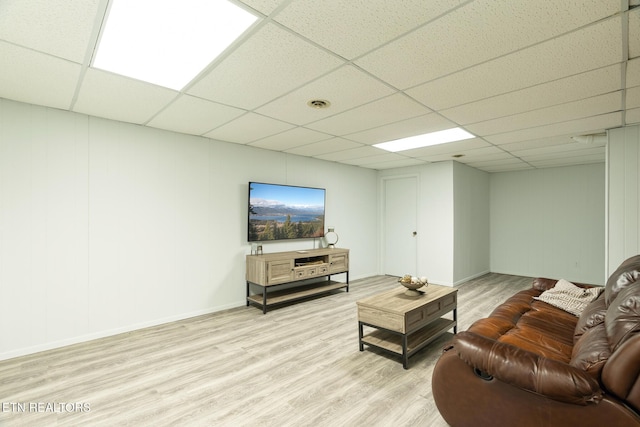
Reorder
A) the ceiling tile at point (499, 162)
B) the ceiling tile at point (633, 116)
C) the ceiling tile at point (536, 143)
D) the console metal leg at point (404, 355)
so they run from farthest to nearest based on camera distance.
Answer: the ceiling tile at point (499, 162) → the ceiling tile at point (536, 143) → the ceiling tile at point (633, 116) → the console metal leg at point (404, 355)

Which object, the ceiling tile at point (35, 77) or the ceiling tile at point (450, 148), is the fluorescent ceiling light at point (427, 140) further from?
the ceiling tile at point (35, 77)

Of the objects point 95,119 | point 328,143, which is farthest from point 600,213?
point 95,119

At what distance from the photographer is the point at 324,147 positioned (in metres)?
4.63

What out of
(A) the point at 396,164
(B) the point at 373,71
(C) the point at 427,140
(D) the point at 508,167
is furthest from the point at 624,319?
(D) the point at 508,167

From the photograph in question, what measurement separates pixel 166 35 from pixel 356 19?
115 cm

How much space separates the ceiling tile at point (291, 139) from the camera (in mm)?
3816

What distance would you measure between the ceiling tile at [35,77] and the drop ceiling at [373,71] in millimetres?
14

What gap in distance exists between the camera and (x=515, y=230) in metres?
6.87

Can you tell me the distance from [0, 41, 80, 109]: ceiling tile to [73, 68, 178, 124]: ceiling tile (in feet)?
0.33

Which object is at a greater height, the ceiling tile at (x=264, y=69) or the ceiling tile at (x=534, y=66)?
the ceiling tile at (x=264, y=69)

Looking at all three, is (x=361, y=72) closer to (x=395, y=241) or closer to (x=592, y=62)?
(x=592, y=62)

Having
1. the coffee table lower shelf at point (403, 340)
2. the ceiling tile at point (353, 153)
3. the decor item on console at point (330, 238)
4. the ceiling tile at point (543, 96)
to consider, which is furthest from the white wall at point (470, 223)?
the coffee table lower shelf at point (403, 340)

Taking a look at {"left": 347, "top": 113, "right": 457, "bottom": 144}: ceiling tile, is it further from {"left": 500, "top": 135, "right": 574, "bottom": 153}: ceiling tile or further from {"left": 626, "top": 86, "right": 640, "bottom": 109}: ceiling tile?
{"left": 500, "top": 135, "right": 574, "bottom": 153}: ceiling tile

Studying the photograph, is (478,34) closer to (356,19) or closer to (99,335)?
(356,19)
